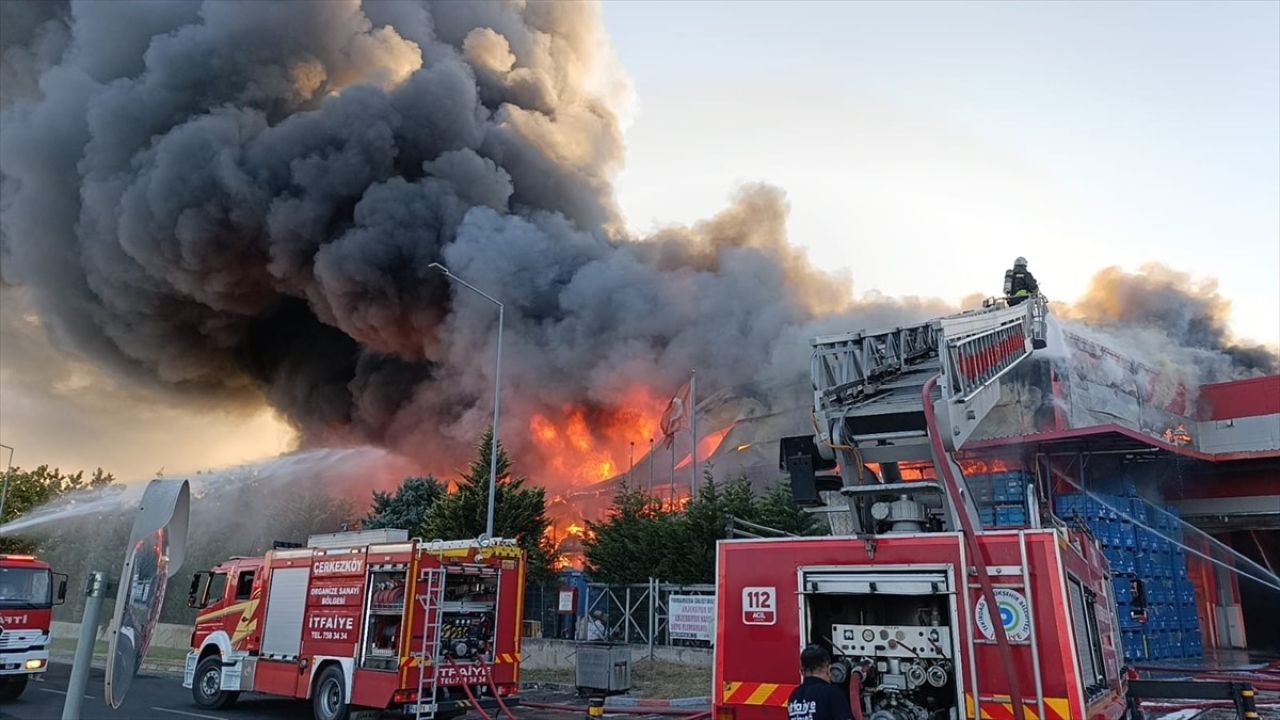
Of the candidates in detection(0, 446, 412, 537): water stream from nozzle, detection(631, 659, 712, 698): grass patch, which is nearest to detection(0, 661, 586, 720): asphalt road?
detection(631, 659, 712, 698): grass patch

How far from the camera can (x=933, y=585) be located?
5.48 meters

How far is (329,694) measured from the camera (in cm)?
1055

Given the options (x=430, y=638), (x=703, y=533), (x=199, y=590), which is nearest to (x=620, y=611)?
(x=703, y=533)

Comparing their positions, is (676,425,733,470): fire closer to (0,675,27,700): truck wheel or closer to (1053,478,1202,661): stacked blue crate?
(1053,478,1202,661): stacked blue crate

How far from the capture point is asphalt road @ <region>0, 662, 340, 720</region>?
1116 centimetres

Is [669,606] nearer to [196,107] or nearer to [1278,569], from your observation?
[1278,569]

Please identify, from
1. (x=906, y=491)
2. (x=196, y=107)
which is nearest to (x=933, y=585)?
(x=906, y=491)

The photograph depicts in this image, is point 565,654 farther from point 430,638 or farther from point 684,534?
point 430,638

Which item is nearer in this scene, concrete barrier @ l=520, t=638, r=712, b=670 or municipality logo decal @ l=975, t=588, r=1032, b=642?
municipality logo decal @ l=975, t=588, r=1032, b=642

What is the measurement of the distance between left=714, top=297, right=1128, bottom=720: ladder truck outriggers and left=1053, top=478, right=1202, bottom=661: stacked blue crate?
513 inches

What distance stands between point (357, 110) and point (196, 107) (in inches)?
330

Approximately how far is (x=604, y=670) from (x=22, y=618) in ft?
28.4

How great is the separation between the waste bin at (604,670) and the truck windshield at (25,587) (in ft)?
27.1

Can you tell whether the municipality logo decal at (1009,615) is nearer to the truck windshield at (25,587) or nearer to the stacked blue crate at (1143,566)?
the truck windshield at (25,587)
